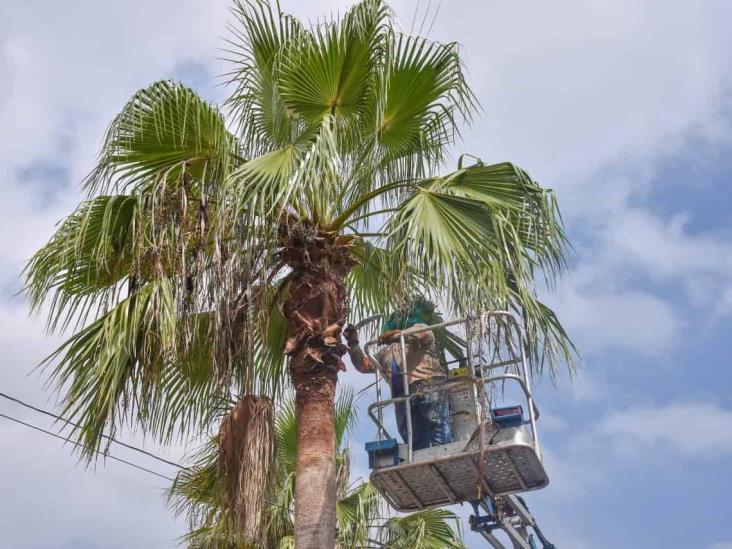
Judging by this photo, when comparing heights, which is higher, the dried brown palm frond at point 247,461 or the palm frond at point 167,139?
the palm frond at point 167,139

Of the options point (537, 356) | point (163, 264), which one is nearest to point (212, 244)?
point (163, 264)

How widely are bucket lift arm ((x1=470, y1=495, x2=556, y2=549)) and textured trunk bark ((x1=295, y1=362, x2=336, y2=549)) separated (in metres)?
2.19

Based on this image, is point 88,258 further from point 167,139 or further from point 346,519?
point 346,519

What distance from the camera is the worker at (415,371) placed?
30.5 feet

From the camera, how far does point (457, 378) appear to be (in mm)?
9102

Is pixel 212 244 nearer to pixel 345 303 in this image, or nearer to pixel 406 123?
pixel 345 303

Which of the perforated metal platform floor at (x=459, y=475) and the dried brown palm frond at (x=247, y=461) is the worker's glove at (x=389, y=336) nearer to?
the perforated metal platform floor at (x=459, y=475)

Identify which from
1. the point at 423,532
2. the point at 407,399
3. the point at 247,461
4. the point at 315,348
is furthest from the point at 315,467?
the point at 423,532

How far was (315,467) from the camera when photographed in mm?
8297

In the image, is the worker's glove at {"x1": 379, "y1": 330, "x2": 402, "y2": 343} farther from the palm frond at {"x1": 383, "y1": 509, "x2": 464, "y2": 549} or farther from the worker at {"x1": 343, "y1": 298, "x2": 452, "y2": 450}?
the palm frond at {"x1": 383, "y1": 509, "x2": 464, "y2": 549}

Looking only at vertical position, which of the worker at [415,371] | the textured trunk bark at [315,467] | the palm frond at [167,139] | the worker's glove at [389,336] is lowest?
the textured trunk bark at [315,467]

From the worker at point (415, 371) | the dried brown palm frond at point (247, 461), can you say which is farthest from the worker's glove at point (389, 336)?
the dried brown palm frond at point (247, 461)

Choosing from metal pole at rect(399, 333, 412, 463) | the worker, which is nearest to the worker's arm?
the worker

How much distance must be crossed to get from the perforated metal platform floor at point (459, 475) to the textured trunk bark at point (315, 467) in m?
0.79
